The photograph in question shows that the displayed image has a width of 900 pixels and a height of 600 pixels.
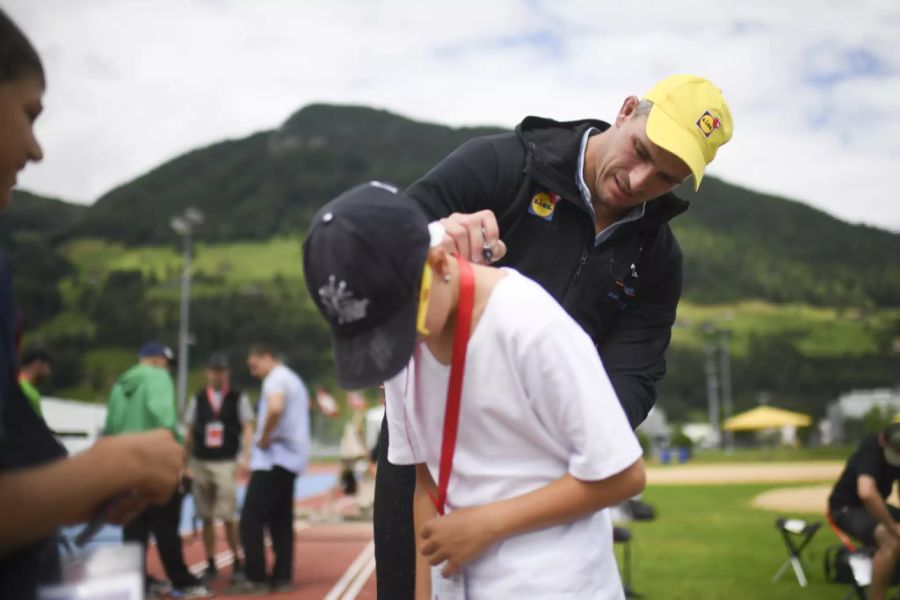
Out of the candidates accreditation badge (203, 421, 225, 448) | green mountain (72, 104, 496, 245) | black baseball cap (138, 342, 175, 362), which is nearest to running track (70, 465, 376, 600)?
accreditation badge (203, 421, 225, 448)

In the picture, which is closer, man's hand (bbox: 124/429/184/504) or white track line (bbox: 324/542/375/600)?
man's hand (bbox: 124/429/184/504)

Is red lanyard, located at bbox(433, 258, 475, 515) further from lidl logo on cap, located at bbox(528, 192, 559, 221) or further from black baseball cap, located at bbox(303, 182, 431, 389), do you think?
lidl logo on cap, located at bbox(528, 192, 559, 221)

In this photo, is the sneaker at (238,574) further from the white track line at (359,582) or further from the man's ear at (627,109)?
the man's ear at (627,109)

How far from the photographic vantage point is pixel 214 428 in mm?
10734

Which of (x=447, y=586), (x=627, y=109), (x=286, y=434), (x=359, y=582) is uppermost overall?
Result: (x=627, y=109)

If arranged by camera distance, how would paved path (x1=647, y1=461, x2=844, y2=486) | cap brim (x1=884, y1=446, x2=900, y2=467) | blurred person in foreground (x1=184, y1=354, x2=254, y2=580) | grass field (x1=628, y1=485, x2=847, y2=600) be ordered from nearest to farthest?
1. cap brim (x1=884, y1=446, x2=900, y2=467)
2. grass field (x1=628, y1=485, x2=847, y2=600)
3. blurred person in foreground (x1=184, y1=354, x2=254, y2=580)
4. paved path (x1=647, y1=461, x2=844, y2=486)

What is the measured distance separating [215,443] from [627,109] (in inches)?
340

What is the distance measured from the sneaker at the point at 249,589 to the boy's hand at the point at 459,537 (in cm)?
808

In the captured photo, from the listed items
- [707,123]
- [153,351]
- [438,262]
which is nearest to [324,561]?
[153,351]

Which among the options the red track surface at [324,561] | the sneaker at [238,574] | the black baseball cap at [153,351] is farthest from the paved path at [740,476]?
the black baseball cap at [153,351]

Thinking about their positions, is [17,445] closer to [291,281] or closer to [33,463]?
[33,463]

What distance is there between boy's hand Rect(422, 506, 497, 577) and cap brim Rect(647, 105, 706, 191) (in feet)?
3.72

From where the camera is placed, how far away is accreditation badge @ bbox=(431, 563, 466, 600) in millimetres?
2035

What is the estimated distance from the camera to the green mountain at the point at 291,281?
4033 inches
